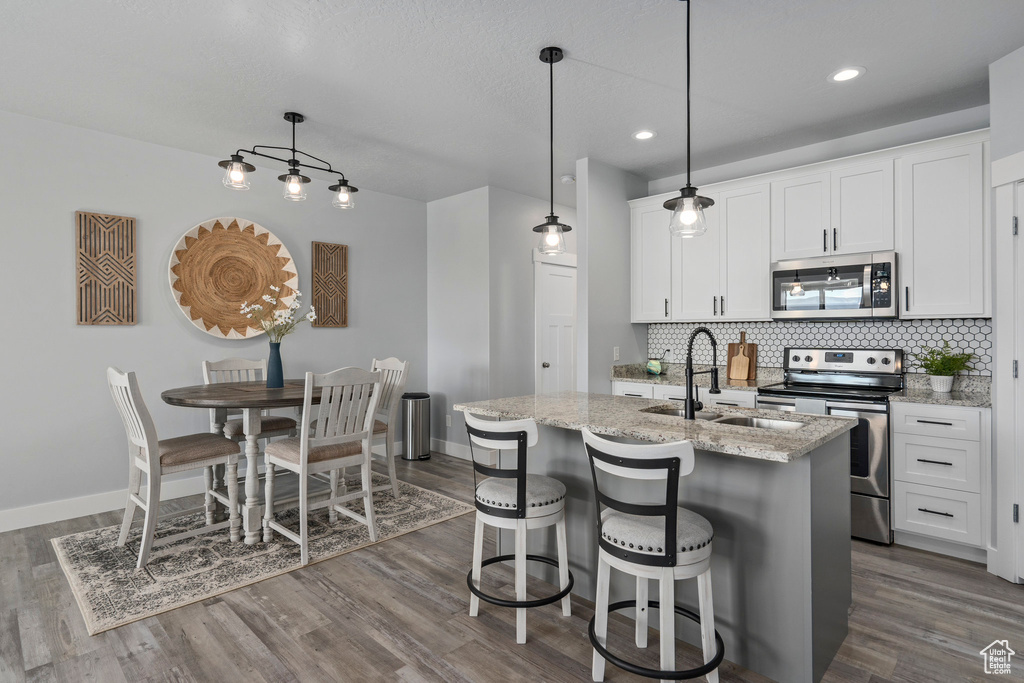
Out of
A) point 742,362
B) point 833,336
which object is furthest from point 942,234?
point 742,362

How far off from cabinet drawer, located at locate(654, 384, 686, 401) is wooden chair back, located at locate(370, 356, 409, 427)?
1956 millimetres

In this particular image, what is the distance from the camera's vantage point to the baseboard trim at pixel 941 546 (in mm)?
2873

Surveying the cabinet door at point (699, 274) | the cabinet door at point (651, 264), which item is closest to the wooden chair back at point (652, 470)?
the cabinet door at point (699, 274)

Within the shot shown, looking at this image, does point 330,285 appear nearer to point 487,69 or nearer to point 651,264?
point 487,69

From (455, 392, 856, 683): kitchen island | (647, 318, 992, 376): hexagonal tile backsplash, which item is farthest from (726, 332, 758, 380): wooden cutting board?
(455, 392, 856, 683): kitchen island

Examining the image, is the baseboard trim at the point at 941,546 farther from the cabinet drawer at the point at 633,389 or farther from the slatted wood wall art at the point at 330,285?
the slatted wood wall art at the point at 330,285

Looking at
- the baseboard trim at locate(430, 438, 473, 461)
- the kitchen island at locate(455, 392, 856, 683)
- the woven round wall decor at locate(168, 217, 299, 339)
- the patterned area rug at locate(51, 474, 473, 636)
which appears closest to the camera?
the kitchen island at locate(455, 392, 856, 683)

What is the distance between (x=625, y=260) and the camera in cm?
458

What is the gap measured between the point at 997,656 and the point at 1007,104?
2.59 m

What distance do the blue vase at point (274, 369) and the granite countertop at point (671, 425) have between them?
154 cm

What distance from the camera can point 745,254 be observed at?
398 cm

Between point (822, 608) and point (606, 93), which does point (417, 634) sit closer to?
point (822, 608)

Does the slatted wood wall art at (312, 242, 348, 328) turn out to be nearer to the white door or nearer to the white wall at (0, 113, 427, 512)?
the white wall at (0, 113, 427, 512)

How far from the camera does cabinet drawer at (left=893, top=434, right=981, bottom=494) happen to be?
2846 millimetres
